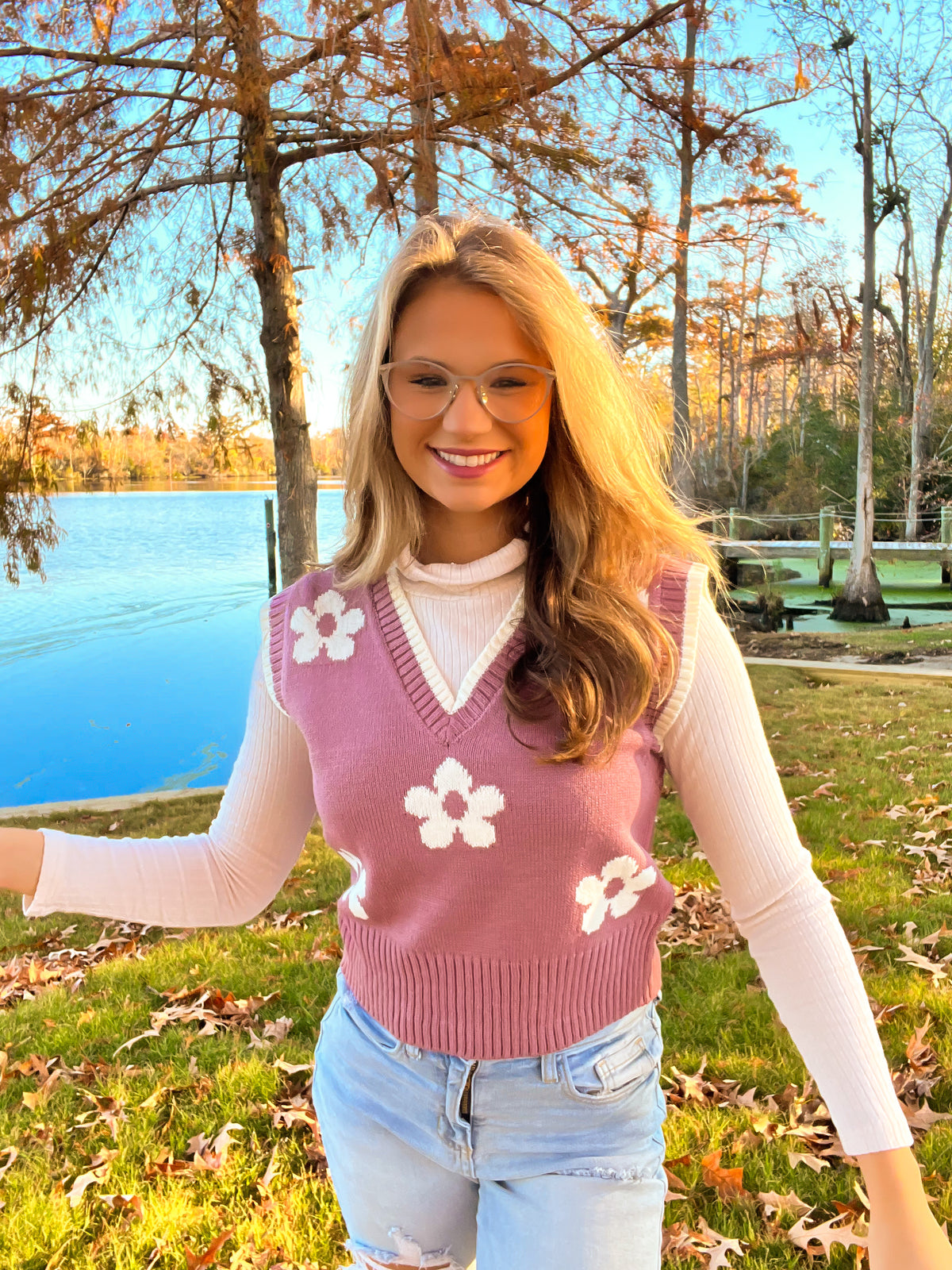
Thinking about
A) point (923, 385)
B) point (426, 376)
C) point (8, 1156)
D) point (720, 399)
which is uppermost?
point (720, 399)

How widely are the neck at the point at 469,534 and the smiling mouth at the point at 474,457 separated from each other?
9cm

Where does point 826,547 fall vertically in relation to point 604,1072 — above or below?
above

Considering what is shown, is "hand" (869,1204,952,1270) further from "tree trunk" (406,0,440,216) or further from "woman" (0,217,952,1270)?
"tree trunk" (406,0,440,216)

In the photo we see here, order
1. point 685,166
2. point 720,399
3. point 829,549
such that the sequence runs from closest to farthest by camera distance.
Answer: point 685,166 < point 829,549 < point 720,399

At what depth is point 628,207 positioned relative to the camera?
502cm

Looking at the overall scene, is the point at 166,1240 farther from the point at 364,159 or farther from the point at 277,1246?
the point at 364,159

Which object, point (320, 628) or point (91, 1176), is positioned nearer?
point (320, 628)

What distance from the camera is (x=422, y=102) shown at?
412 cm

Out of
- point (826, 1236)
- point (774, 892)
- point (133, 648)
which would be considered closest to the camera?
point (774, 892)

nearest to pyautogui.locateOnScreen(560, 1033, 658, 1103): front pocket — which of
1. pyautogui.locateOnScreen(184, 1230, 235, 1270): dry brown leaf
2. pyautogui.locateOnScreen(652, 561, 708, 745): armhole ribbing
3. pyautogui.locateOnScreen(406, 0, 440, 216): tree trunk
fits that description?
pyautogui.locateOnScreen(652, 561, 708, 745): armhole ribbing

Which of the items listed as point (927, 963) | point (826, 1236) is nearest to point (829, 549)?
point (927, 963)

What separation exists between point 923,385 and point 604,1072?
753 cm

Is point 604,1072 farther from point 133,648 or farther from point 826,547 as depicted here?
point 133,648

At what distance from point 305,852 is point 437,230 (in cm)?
419
